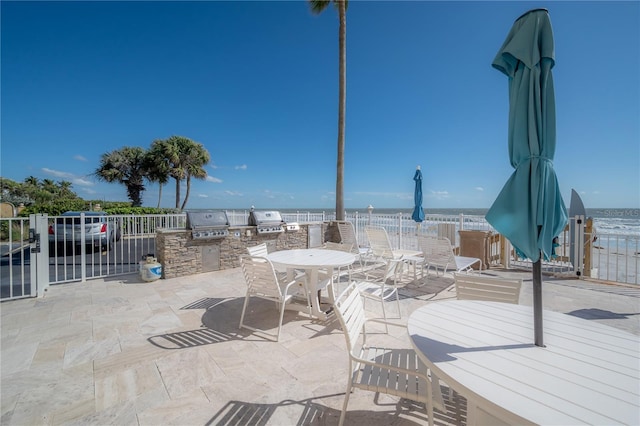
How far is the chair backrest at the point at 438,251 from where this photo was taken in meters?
4.36

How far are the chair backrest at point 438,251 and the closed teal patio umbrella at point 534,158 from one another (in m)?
3.25

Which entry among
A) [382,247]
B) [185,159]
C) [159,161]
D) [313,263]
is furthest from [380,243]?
[159,161]

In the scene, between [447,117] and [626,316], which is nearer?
[626,316]

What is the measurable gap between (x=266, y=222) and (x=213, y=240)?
1.39 m

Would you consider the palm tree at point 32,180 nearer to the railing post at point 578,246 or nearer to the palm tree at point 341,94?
the palm tree at point 341,94

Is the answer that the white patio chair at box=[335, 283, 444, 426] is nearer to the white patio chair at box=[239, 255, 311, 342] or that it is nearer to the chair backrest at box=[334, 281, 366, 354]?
the chair backrest at box=[334, 281, 366, 354]

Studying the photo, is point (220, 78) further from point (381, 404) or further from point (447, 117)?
point (381, 404)

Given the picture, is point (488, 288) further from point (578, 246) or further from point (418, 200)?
point (418, 200)

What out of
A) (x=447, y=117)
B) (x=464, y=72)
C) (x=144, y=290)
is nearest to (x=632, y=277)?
(x=464, y=72)

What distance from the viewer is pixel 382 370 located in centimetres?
154

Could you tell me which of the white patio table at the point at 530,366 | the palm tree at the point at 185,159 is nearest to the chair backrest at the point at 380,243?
the white patio table at the point at 530,366

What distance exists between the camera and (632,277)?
19.7 feet

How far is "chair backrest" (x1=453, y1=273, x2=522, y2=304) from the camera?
216 centimetres

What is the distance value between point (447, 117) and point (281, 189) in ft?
44.4
